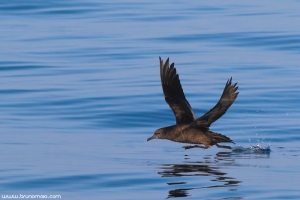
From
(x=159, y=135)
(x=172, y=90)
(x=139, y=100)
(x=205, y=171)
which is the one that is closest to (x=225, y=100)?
(x=205, y=171)

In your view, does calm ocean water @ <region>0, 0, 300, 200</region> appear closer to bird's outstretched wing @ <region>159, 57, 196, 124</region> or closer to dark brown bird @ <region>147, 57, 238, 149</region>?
dark brown bird @ <region>147, 57, 238, 149</region>

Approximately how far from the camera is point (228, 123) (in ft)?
44.3

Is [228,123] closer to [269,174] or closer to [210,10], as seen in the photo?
[269,174]

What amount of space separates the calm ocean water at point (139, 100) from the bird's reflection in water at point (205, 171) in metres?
0.02

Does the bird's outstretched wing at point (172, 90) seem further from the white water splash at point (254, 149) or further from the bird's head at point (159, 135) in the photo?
the white water splash at point (254, 149)

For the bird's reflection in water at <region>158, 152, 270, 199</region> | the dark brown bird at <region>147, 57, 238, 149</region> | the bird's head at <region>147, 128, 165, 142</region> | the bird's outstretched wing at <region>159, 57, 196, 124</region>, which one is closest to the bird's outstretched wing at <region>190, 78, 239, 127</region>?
the dark brown bird at <region>147, 57, 238, 149</region>

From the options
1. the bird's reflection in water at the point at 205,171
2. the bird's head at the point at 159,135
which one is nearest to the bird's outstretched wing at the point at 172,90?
the bird's head at the point at 159,135

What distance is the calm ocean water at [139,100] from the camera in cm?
964

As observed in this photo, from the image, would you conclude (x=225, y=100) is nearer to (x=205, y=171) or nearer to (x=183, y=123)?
(x=205, y=171)

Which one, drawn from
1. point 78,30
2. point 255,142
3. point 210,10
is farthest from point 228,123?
point 210,10

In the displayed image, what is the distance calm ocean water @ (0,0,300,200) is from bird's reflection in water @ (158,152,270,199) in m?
0.02

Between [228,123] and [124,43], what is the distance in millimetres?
8397

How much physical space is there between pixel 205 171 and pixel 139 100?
15.6 ft

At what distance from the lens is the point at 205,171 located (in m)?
10.2
